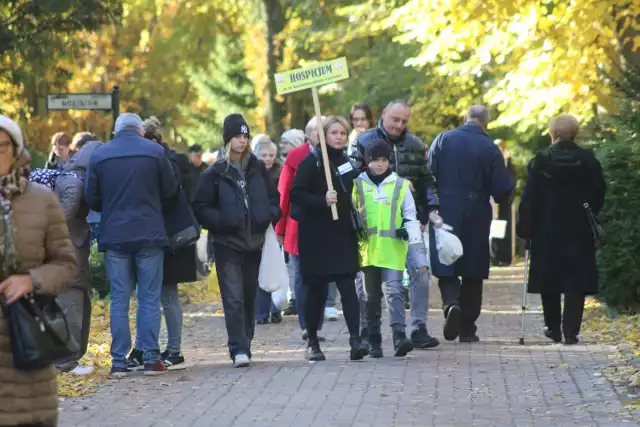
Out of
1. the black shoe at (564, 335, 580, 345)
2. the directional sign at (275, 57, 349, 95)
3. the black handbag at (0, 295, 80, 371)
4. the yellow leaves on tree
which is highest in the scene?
the yellow leaves on tree

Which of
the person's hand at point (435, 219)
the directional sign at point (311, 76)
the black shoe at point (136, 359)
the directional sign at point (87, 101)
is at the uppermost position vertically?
the directional sign at point (87, 101)

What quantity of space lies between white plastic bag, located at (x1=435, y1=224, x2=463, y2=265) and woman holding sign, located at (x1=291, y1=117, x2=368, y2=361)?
3.73 feet

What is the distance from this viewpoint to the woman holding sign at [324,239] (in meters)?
12.1

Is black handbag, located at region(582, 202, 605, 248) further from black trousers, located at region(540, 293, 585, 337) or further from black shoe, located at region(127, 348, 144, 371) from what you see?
black shoe, located at region(127, 348, 144, 371)

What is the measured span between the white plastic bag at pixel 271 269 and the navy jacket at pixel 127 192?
124cm

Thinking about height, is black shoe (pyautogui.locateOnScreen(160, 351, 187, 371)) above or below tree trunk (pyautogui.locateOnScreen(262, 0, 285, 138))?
below

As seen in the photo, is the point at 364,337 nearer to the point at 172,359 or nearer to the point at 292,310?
the point at 172,359

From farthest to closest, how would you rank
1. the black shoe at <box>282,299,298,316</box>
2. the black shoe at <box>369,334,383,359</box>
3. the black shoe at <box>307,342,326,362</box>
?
1. the black shoe at <box>282,299,298,316</box>
2. the black shoe at <box>369,334,383,359</box>
3. the black shoe at <box>307,342,326,362</box>

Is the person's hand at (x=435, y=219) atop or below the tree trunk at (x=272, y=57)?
below

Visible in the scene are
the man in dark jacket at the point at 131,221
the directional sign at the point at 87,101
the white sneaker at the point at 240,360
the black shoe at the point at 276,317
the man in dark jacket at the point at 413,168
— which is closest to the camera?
the man in dark jacket at the point at 131,221

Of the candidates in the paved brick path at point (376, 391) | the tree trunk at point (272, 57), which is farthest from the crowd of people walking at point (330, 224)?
the tree trunk at point (272, 57)

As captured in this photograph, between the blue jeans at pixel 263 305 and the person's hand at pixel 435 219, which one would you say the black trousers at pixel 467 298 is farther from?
the blue jeans at pixel 263 305

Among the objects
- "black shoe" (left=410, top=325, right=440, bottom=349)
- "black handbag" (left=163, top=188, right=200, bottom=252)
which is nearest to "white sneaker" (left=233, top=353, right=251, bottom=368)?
"black handbag" (left=163, top=188, right=200, bottom=252)

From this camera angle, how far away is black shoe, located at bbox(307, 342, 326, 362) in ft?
40.2
